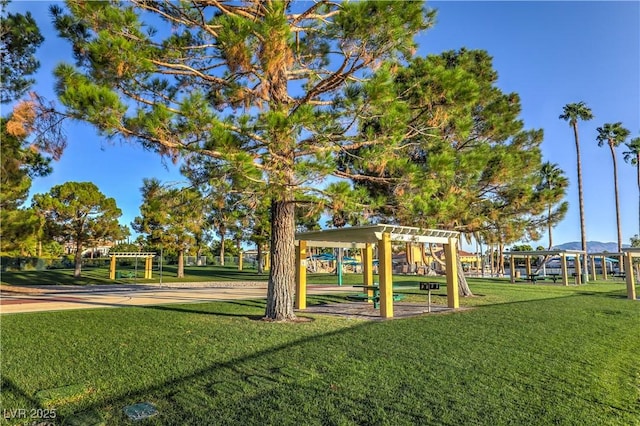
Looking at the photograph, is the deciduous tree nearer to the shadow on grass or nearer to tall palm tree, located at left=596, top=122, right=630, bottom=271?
the shadow on grass

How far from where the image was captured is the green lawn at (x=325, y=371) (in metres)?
3.70

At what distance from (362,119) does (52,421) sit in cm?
674

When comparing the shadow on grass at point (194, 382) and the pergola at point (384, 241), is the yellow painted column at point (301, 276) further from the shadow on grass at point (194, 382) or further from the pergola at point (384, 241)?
the shadow on grass at point (194, 382)

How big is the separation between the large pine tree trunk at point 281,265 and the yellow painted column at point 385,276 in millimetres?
2105

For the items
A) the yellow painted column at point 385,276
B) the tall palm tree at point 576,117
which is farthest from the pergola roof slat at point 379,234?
the tall palm tree at point 576,117

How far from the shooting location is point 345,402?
155 inches

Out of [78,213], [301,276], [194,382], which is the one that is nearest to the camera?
[194,382]

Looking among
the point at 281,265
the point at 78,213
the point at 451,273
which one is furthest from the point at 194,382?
the point at 78,213

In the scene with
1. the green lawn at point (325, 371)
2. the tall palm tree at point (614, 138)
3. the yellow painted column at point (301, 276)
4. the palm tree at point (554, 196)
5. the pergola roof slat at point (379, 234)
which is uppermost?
the tall palm tree at point (614, 138)

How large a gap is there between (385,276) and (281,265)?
2.51 m

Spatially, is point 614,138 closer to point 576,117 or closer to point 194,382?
point 576,117

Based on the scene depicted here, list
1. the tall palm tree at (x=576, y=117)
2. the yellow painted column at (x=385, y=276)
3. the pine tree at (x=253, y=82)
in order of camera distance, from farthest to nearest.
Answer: the tall palm tree at (x=576, y=117), the yellow painted column at (x=385, y=276), the pine tree at (x=253, y=82)

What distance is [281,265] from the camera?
877 cm

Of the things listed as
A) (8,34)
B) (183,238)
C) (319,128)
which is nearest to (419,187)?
(319,128)
